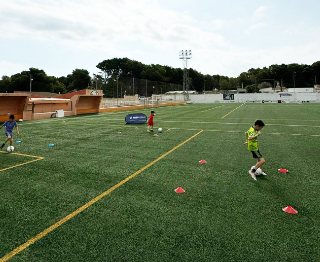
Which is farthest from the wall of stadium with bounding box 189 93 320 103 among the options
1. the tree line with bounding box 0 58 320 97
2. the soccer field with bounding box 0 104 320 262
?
the soccer field with bounding box 0 104 320 262

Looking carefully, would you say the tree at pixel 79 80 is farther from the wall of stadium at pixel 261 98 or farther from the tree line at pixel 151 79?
the wall of stadium at pixel 261 98

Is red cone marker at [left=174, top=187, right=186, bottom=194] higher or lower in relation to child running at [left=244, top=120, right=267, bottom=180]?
lower

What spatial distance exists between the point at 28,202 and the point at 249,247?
4.41 metres

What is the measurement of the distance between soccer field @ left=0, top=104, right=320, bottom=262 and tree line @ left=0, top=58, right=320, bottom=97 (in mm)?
33322

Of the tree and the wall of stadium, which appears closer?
the wall of stadium

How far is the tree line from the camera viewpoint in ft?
220

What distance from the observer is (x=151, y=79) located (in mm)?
110250

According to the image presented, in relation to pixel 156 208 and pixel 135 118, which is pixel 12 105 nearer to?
pixel 135 118

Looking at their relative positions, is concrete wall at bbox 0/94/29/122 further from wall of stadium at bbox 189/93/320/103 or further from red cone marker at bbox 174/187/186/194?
wall of stadium at bbox 189/93/320/103

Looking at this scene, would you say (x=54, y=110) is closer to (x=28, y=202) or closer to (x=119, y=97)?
(x=119, y=97)

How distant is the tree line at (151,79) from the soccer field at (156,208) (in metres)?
33.3

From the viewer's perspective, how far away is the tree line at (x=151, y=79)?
67000mm

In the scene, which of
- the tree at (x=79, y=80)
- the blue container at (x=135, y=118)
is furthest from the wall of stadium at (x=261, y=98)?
the blue container at (x=135, y=118)

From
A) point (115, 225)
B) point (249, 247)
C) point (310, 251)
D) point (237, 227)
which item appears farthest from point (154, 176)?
point (310, 251)
